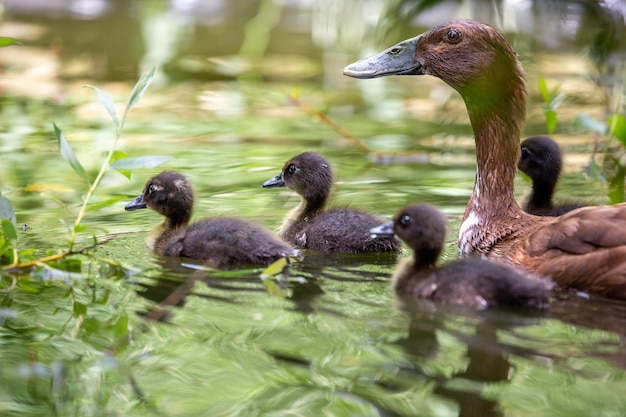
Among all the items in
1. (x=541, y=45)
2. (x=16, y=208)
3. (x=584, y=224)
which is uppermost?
(x=541, y=45)

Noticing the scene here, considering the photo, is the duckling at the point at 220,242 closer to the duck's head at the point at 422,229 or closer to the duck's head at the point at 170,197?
the duck's head at the point at 170,197

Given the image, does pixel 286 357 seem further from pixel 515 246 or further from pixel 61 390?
pixel 515 246

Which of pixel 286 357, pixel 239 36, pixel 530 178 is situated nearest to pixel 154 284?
pixel 286 357

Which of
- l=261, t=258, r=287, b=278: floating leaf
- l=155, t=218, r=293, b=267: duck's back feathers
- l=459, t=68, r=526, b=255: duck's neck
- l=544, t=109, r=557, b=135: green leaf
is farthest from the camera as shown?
l=544, t=109, r=557, b=135: green leaf

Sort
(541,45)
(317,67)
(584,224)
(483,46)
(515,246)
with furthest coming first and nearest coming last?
(317,67) < (541,45) < (483,46) < (515,246) < (584,224)

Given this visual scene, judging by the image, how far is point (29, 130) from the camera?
10328mm

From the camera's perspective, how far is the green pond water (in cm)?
453

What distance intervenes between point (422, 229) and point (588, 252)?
89 centimetres

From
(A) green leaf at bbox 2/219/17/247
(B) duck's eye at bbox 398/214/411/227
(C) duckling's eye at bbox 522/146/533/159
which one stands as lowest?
(A) green leaf at bbox 2/219/17/247

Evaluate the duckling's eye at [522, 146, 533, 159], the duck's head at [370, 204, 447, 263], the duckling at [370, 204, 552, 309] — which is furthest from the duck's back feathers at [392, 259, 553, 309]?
the duckling's eye at [522, 146, 533, 159]

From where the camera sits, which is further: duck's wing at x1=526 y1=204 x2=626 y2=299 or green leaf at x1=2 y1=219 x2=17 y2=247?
→ green leaf at x1=2 y1=219 x2=17 y2=247

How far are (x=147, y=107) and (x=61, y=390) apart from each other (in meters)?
7.35

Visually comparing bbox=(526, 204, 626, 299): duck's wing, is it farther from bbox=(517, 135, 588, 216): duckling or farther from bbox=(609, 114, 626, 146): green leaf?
bbox=(609, 114, 626, 146): green leaf

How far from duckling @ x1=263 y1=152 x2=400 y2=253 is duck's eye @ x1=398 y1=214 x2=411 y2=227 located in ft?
2.87
